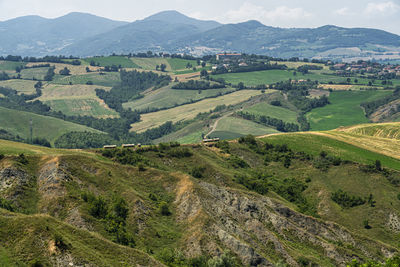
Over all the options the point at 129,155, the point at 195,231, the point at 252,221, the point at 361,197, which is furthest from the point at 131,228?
the point at 361,197

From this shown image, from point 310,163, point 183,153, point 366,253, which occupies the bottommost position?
point 366,253

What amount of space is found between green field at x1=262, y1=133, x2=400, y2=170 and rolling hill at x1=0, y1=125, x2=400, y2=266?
14.1 ft

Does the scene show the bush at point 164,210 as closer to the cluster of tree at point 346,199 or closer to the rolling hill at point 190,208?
the rolling hill at point 190,208

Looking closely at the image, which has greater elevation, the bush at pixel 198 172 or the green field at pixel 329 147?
the bush at pixel 198 172

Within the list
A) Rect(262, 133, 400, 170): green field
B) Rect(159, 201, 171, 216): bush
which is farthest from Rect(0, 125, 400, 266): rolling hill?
Rect(262, 133, 400, 170): green field

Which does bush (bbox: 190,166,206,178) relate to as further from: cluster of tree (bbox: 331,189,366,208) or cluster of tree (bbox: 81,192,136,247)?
cluster of tree (bbox: 331,189,366,208)

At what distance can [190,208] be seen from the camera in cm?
8706

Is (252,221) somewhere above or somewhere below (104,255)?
below

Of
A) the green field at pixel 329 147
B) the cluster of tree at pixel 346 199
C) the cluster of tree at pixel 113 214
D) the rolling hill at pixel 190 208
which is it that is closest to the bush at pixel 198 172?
the rolling hill at pixel 190 208

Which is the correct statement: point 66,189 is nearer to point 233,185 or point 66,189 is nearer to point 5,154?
point 5,154

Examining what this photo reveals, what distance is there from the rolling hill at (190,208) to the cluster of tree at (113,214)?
0.21m

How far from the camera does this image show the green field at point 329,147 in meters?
146

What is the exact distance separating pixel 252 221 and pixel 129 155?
3845cm

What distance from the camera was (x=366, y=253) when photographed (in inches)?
3922
